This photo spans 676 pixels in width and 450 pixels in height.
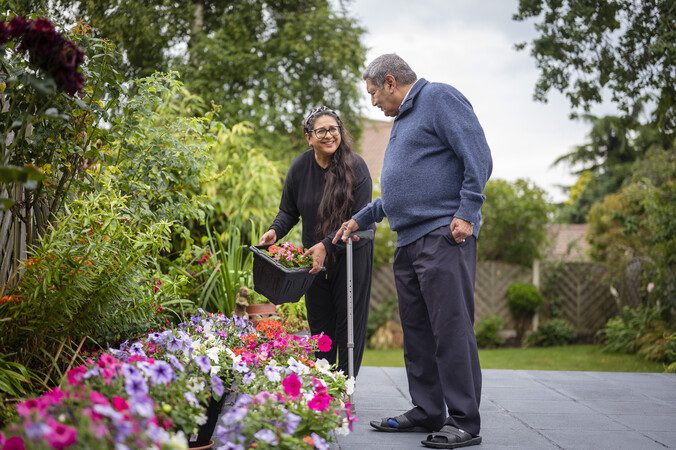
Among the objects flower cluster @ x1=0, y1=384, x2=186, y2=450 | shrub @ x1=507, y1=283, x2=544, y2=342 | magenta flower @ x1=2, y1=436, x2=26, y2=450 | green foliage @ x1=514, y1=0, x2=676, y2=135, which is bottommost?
shrub @ x1=507, y1=283, x2=544, y2=342

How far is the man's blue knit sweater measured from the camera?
10.9ft

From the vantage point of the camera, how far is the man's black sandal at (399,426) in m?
3.64

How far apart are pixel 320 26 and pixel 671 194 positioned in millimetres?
7097

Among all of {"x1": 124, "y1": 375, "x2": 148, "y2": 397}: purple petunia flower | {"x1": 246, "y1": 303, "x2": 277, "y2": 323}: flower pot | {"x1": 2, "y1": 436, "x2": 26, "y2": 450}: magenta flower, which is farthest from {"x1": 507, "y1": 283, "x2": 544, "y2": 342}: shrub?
A: {"x1": 2, "y1": 436, "x2": 26, "y2": 450}: magenta flower

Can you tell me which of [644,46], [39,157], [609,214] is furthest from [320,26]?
[39,157]

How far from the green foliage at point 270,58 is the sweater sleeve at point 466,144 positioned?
8.40m

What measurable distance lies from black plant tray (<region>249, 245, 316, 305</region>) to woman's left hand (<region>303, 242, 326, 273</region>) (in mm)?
42

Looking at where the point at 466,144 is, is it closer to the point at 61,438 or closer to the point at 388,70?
the point at 388,70

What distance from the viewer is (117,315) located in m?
3.49

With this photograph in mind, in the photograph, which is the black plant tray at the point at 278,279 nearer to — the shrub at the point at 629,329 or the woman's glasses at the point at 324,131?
the woman's glasses at the point at 324,131

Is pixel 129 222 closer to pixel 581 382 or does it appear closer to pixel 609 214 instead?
pixel 581 382

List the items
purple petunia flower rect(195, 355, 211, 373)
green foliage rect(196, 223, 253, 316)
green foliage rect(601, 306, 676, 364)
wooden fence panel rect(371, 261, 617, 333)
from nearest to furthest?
purple petunia flower rect(195, 355, 211, 373) < green foliage rect(196, 223, 253, 316) < green foliage rect(601, 306, 676, 364) < wooden fence panel rect(371, 261, 617, 333)

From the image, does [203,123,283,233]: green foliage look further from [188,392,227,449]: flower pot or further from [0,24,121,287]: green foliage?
[188,392,227,449]: flower pot

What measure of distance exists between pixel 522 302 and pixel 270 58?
6155 millimetres
